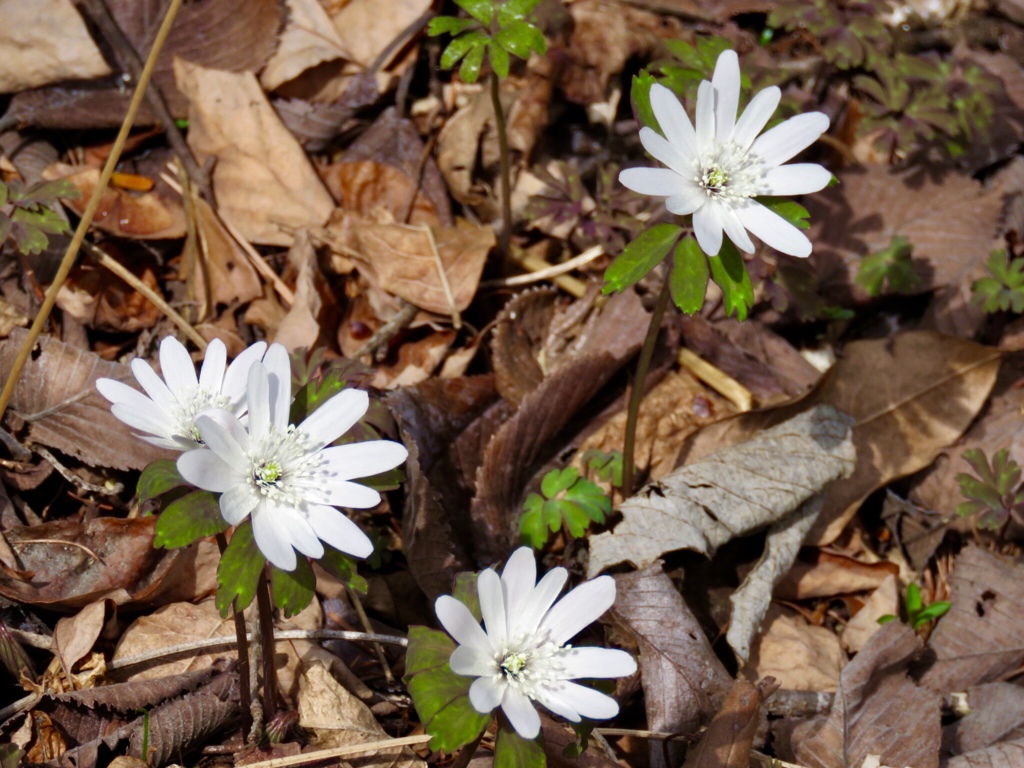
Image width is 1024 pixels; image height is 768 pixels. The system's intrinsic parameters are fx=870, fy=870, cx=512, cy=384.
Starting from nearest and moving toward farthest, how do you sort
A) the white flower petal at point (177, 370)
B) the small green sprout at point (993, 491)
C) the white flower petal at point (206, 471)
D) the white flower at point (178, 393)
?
1. the white flower petal at point (206, 471)
2. the white flower at point (178, 393)
3. the white flower petal at point (177, 370)
4. the small green sprout at point (993, 491)

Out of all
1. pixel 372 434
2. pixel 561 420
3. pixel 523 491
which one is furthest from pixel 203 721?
pixel 561 420

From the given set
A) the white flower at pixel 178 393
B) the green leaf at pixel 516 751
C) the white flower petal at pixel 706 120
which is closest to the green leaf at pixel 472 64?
the white flower petal at pixel 706 120

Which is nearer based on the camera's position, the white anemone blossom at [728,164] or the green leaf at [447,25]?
the white anemone blossom at [728,164]

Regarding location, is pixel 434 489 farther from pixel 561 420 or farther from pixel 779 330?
pixel 779 330

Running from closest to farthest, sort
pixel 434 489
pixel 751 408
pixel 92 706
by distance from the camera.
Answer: pixel 92 706 → pixel 434 489 → pixel 751 408

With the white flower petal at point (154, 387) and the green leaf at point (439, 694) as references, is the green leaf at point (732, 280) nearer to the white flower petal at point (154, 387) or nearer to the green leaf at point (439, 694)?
the green leaf at point (439, 694)

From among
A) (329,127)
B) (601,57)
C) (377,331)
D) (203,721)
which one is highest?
(601,57)

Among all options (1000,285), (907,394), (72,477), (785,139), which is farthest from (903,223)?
(72,477)
